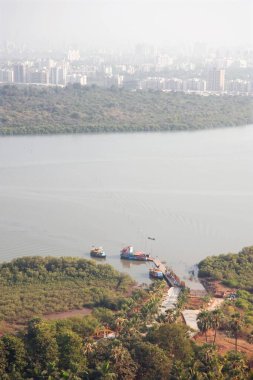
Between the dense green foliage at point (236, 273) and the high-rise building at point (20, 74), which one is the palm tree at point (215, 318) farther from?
the high-rise building at point (20, 74)

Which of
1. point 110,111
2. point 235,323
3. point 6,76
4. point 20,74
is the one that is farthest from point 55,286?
point 6,76

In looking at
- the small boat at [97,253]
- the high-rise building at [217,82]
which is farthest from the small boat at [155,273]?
the high-rise building at [217,82]

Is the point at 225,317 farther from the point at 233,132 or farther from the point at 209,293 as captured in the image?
the point at 233,132

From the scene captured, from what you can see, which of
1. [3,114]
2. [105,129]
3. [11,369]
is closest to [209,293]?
[11,369]

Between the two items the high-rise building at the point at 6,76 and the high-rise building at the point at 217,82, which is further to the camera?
the high-rise building at the point at 6,76

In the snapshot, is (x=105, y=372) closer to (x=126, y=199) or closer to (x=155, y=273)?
(x=155, y=273)

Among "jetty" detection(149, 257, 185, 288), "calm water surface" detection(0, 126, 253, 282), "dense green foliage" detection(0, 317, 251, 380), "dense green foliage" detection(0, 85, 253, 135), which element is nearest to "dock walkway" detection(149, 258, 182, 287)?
"jetty" detection(149, 257, 185, 288)

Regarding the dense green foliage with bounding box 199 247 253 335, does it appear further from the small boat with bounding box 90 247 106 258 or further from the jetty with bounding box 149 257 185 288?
the small boat with bounding box 90 247 106 258
